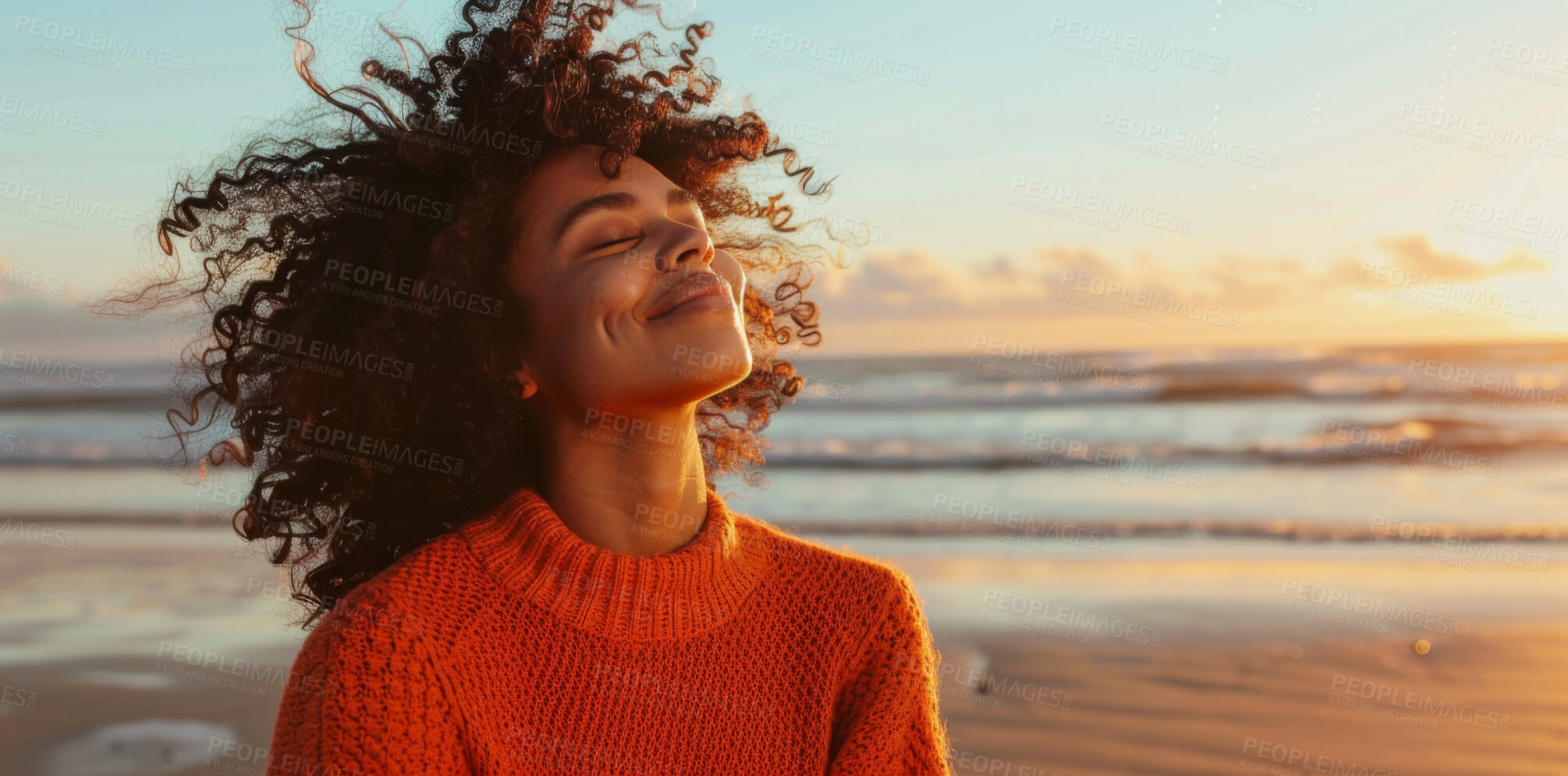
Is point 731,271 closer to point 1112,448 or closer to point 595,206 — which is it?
point 595,206

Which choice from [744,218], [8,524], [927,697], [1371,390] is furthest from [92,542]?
[1371,390]

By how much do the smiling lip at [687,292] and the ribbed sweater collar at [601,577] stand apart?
1.53 feet

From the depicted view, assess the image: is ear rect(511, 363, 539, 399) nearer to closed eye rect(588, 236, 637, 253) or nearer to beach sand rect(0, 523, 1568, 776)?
closed eye rect(588, 236, 637, 253)

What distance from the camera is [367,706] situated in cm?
218

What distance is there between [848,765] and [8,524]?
9492mm

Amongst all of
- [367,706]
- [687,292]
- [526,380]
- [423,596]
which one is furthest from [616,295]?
[367,706]

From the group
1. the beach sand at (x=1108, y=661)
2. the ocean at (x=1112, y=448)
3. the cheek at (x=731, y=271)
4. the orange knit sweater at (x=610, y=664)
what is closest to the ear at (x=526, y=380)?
the orange knit sweater at (x=610, y=664)

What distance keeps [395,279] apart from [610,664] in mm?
939

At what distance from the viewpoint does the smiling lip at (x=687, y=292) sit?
2.44 meters

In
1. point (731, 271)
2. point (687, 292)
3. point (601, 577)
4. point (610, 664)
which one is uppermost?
point (731, 271)

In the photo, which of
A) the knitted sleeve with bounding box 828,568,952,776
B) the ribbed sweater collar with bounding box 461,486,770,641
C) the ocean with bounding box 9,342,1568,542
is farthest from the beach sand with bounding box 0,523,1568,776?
the ribbed sweater collar with bounding box 461,486,770,641

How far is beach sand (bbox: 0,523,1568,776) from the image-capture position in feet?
17.8

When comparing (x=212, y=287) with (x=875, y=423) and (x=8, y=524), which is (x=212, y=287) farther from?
(x=875, y=423)

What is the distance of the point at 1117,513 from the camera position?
9.77 metres
